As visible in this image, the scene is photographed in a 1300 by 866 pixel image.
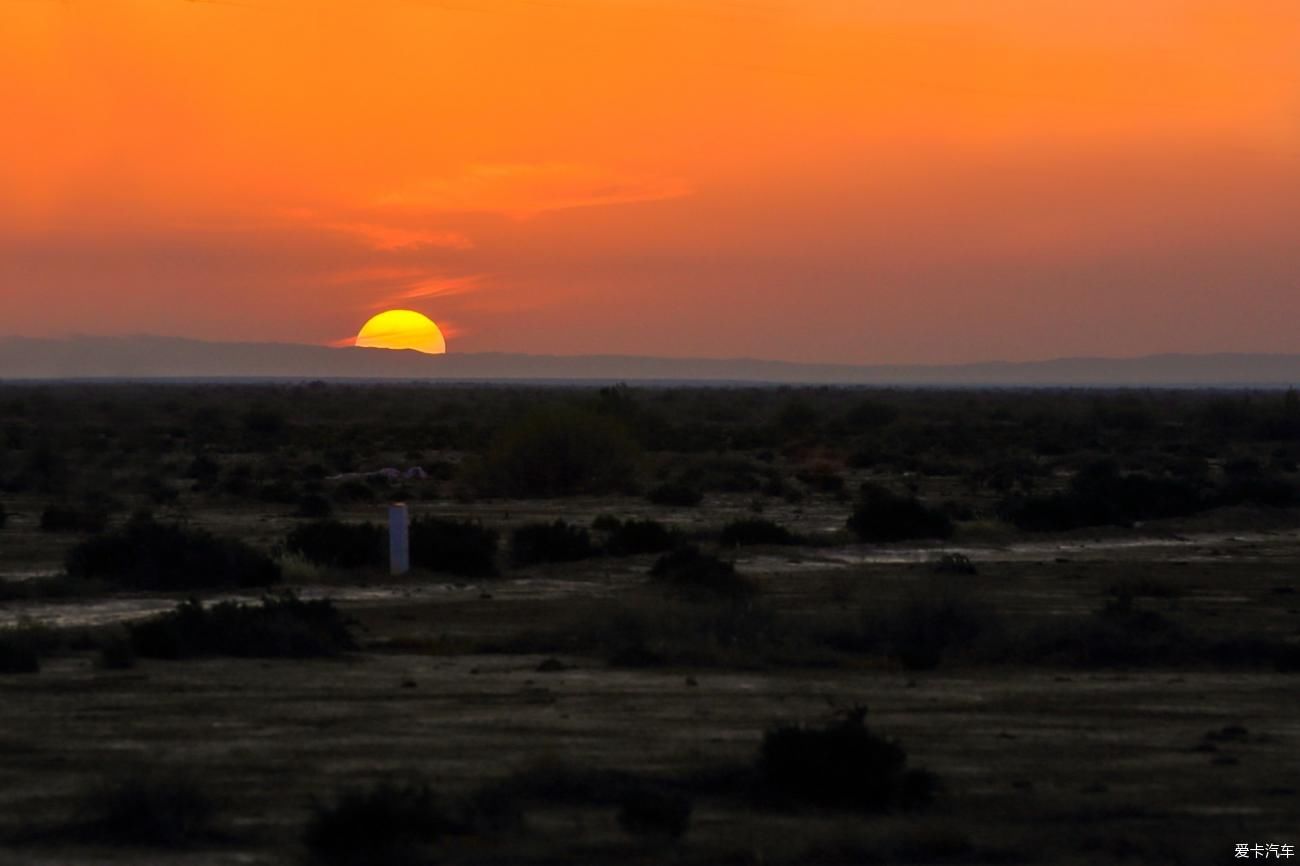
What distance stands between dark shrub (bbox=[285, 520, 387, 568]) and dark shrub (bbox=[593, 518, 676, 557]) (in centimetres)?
459

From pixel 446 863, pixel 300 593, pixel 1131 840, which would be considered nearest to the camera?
pixel 446 863

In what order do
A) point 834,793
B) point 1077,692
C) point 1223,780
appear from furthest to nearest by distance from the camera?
point 1077,692, point 1223,780, point 834,793

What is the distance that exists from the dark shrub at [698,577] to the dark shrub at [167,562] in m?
6.08

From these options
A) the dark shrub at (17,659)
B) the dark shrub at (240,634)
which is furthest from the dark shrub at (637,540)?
the dark shrub at (17,659)

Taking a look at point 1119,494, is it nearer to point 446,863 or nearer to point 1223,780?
point 1223,780

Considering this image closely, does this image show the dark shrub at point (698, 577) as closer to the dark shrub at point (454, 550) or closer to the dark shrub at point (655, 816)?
the dark shrub at point (454, 550)

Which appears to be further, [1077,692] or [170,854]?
[1077,692]

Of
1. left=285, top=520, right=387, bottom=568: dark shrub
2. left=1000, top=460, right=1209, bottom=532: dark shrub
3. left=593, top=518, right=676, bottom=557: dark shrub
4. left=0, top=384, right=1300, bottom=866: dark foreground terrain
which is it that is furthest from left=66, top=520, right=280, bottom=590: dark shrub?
left=1000, top=460, right=1209, bottom=532: dark shrub

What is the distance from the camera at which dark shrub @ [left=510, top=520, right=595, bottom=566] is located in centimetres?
3394

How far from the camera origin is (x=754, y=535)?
126 ft

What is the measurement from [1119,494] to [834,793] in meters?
37.2

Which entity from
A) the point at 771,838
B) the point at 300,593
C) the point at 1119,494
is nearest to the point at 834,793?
the point at 771,838

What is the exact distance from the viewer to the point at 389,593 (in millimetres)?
29188

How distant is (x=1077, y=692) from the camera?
18.7 m
